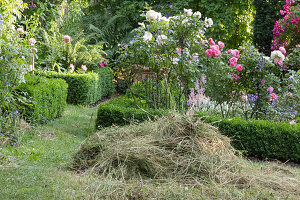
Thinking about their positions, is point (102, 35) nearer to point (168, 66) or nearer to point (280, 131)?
point (168, 66)

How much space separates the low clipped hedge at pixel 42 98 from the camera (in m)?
6.23

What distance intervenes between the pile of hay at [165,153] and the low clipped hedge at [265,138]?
1000 millimetres

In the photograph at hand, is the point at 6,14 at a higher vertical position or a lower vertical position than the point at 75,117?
higher

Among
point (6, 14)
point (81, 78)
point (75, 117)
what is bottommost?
point (75, 117)

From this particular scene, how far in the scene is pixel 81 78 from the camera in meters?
9.39

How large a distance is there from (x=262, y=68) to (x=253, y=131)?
1.42 metres

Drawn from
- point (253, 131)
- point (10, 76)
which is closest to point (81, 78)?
point (10, 76)

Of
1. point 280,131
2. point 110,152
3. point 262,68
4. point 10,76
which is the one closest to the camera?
point 110,152

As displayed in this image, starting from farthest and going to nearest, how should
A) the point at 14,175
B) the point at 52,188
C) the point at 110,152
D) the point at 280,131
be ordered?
the point at 280,131, the point at 110,152, the point at 14,175, the point at 52,188

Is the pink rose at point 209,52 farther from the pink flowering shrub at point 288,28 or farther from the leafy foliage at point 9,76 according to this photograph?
the pink flowering shrub at point 288,28

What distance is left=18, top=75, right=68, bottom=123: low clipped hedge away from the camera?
6.23 meters

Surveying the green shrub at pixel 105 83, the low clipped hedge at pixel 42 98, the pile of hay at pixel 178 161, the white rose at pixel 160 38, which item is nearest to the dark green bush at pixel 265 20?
the green shrub at pixel 105 83

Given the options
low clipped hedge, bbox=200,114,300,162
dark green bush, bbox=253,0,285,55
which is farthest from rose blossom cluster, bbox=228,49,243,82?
dark green bush, bbox=253,0,285,55

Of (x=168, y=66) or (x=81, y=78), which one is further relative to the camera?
(x=81, y=78)
